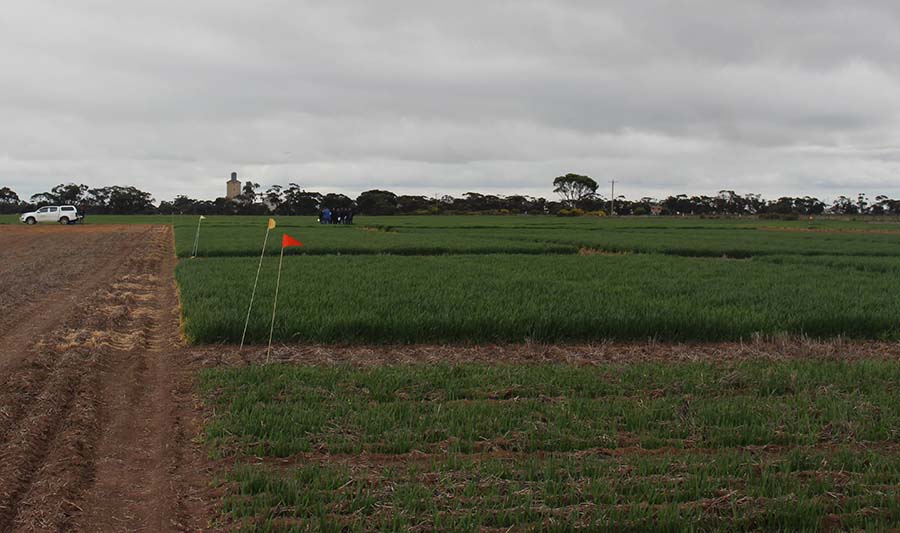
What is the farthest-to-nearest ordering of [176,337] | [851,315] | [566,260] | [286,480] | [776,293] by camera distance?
[566,260] < [776,293] < [851,315] < [176,337] < [286,480]

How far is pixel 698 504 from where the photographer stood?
4672 mm

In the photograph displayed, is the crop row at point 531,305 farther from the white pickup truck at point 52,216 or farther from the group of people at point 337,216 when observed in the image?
the white pickup truck at point 52,216

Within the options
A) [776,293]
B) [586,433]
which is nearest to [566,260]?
[776,293]

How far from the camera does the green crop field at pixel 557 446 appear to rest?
457 centimetres

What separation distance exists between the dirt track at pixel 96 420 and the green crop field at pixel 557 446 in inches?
15.9

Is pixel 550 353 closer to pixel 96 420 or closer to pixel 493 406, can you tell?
pixel 493 406

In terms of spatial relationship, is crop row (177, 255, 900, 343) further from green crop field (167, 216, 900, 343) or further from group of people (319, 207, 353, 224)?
group of people (319, 207, 353, 224)

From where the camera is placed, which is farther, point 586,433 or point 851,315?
point 851,315

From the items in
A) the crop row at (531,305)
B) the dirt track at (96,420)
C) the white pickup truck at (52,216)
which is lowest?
the dirt track at (96,420)

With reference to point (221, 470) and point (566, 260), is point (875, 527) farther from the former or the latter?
point (566, 260)

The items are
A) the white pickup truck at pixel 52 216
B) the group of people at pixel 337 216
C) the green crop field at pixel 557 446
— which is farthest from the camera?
the group of people at pixel 337 216

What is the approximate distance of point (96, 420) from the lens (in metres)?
6.70

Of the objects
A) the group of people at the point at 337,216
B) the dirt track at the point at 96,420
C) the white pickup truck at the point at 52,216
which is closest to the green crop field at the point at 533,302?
the dirt track at the point at 96,420

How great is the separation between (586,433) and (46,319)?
34.6 ft
